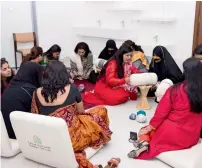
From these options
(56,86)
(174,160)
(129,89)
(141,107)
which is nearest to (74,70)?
(129,89)

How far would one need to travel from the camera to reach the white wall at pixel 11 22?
534 cm

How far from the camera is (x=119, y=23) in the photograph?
5238mm

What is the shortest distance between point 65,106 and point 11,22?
12.3 feet

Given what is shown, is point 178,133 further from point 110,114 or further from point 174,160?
point 110,114

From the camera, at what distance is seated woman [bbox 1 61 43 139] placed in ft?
8.11

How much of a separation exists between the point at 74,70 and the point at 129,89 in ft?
4.24

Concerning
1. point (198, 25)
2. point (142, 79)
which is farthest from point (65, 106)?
point (198, 25)

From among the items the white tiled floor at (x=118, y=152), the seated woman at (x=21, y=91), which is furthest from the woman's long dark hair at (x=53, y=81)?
the white tiled floor at (x=118, y=152)

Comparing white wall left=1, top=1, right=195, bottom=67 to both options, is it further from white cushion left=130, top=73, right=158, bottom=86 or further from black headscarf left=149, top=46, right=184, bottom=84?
white cushion left=130, top=73, right=158, bottom=86

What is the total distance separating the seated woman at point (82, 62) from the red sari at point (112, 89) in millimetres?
894

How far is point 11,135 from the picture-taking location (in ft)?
8.55

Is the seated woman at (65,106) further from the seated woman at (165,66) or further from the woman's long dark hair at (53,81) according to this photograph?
the seated woman at (165,66)

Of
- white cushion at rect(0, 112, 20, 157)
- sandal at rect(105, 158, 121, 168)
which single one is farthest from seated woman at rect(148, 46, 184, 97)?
white cushion at rect(0, 112, 20, 157)

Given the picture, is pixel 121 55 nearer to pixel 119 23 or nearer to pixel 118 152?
pixel 118 152
